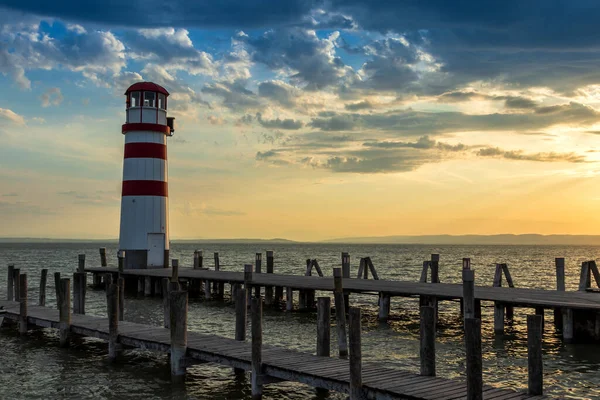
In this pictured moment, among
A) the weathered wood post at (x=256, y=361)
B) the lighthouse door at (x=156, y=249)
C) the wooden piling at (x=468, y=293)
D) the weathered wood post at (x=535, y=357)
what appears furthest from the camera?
the lighthouse door at (x=156, y=249)

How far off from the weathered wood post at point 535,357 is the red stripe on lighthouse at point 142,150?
79.3ft

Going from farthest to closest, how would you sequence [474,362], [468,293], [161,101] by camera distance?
Answer: [161,101]
[468,293]
[474,362]

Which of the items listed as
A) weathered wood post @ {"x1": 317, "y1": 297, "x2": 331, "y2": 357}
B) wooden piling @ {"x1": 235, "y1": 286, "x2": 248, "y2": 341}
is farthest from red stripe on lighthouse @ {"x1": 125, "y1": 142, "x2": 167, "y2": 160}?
weathered wood post @ {"x1": 317, "y1": 297, "x2": 331, "y2": 357}

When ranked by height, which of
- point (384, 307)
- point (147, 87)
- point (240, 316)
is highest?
point (147, 87)

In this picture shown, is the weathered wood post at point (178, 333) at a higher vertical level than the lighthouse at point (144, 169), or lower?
lower

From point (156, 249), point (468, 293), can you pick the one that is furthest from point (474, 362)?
point (156, 249)

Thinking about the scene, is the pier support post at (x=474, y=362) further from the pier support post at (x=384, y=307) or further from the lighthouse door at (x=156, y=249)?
the lighthouse door at (x=156, y=249)

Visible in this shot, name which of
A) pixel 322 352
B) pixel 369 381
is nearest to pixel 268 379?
pixel 322 352

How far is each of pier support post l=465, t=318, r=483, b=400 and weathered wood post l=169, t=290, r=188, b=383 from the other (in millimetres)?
6387

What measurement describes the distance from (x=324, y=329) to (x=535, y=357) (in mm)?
4471

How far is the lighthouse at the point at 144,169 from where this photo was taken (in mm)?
31266

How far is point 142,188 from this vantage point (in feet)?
103

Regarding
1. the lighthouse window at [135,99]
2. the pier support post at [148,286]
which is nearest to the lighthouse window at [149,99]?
the lighthouse window at [135,99]

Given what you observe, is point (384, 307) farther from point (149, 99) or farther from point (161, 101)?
point (149, 99)
